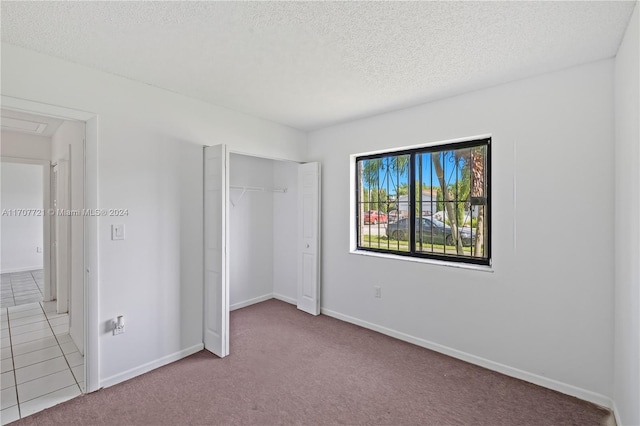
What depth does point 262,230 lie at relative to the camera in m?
4.67

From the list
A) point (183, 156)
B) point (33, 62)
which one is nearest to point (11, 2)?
point (33, 62)

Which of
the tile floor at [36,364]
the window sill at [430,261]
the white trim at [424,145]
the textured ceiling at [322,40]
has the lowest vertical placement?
the tile floor at [36,364]

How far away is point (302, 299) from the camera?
13.7 feet

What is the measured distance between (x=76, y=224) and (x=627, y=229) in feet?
14.9

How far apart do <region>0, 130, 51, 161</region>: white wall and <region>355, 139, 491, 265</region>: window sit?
4455mm

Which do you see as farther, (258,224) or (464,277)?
(258,224)

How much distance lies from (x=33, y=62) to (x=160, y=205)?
4.28 ft

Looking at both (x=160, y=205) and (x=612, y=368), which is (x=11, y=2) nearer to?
(x=160, y=205)

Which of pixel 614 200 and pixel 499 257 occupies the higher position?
pixel 614 200

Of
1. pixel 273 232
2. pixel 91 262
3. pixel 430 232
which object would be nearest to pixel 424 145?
pixel 430 232

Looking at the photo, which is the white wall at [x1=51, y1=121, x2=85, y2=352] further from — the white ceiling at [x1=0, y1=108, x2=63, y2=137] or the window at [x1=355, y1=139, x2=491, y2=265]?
the window at [x1=355, y1=139, x2=491, y2=265]

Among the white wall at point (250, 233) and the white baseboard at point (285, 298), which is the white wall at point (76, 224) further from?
the white baseboard at point (285, 298)

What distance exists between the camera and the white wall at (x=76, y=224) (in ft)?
9.52

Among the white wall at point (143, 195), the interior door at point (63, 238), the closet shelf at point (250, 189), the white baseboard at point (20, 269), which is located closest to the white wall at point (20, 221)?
the white baseboard at point (20, 269)
